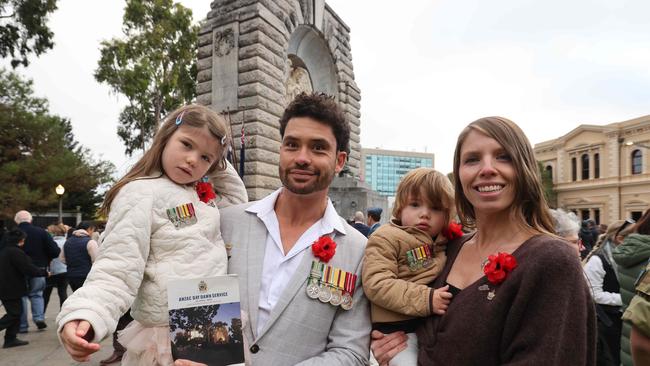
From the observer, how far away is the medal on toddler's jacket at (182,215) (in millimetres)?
1923

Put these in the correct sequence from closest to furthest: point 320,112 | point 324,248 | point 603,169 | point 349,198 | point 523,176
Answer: point 523,176, point 324,248, point 320,112, point 349,198, point 603,169

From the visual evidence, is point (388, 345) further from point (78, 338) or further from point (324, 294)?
point (78, 338)

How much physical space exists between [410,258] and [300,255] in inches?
23.1

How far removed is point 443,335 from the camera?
1711 millimetres

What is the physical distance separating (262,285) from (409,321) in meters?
0.77

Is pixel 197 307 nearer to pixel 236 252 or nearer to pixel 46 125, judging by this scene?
pixel 236 252

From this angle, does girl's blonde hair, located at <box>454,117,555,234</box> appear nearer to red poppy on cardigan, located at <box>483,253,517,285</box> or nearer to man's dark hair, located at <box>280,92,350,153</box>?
red poppy on cardigan, located at <box>483,253,517,285</box>

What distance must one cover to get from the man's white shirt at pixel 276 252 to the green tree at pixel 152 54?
22.9m

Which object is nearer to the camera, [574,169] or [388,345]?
[388,345]

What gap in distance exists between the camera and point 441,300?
1.79 metres

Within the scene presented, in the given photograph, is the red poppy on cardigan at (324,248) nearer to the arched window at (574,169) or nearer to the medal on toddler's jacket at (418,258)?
the medal on toddler's jacket at (418,258)

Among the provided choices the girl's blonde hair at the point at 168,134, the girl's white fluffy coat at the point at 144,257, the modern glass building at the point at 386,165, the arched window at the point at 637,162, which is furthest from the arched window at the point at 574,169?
the modern glass building at the point at 386,165

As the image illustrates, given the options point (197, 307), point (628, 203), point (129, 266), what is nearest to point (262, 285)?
point (197, 307)

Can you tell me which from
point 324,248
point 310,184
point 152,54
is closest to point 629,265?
point 324,248
